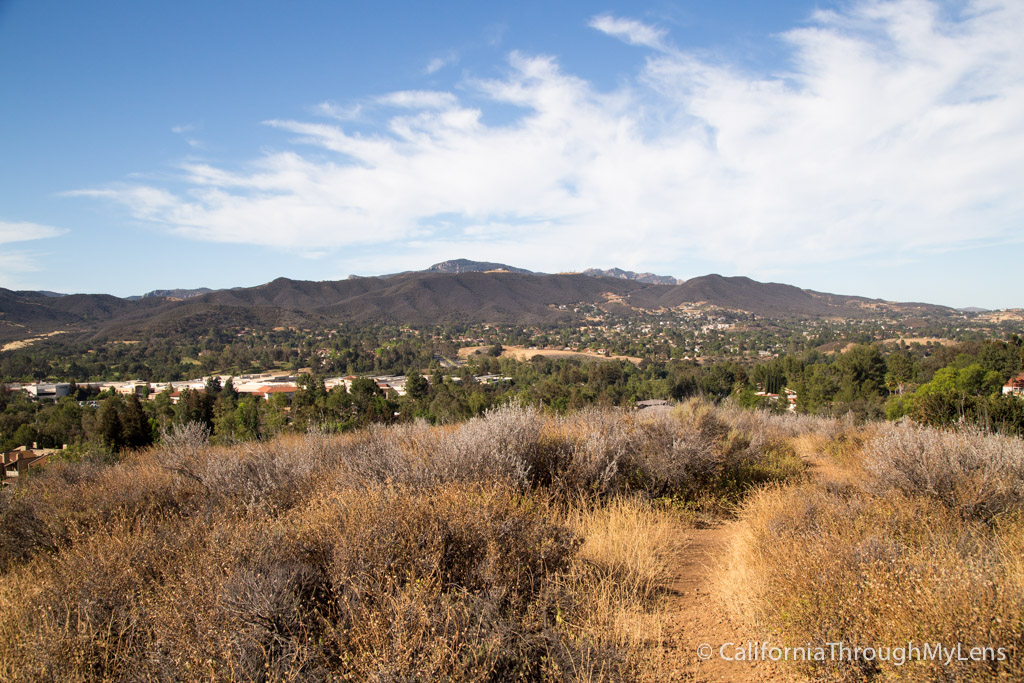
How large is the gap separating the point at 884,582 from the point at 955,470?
3.05 meters

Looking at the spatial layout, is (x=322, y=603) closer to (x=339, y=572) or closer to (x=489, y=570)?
(x=339, y=572)

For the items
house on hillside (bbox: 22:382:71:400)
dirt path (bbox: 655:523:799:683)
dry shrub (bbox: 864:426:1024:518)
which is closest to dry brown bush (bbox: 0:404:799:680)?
dirt path (bbox: 655:523:799:683)

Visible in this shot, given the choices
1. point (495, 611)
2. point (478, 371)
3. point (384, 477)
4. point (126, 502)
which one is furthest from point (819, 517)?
point (478, 371)

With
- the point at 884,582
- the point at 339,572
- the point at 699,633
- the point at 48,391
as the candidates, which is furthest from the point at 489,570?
the point at 48,391

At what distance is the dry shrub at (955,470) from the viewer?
14.9 ft

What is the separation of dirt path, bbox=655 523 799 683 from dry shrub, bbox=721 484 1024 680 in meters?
0.17

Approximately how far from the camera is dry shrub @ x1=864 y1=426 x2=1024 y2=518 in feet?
14.9

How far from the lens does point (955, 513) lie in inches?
172

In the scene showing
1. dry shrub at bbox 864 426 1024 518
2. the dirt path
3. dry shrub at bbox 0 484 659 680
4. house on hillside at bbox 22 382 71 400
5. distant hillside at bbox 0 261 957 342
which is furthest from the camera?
distant hillside at bbox 0 261 957 342

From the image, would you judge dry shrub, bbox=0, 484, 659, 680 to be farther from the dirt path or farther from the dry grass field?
the dirt path

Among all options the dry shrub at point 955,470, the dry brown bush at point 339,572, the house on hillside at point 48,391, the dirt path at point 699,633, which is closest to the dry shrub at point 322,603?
the dry brown bush at point 339,572

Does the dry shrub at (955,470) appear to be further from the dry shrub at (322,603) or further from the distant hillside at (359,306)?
the distant hillside at (359,306)

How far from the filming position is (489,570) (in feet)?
10.3

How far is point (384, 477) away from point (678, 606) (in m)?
2.81
